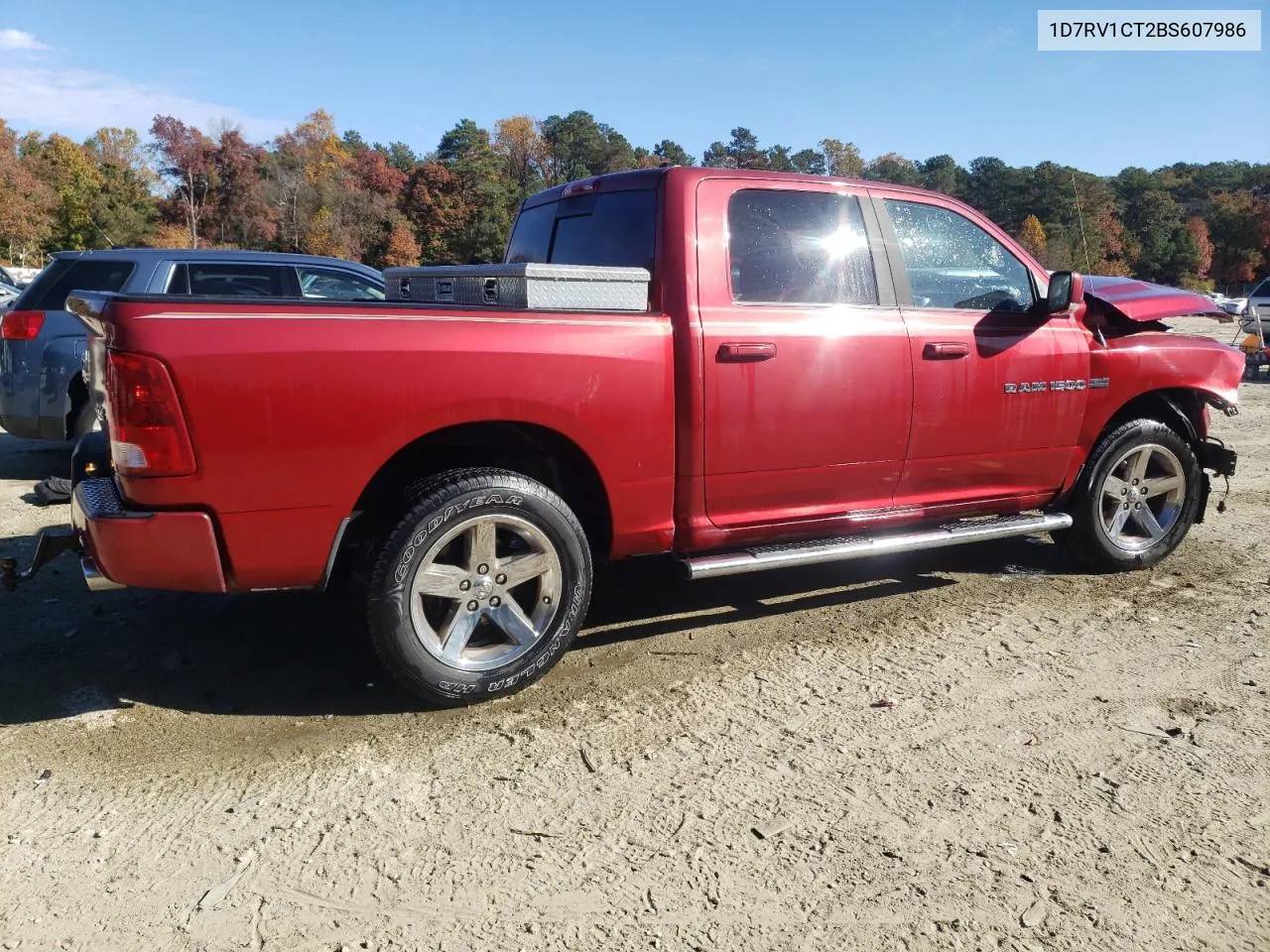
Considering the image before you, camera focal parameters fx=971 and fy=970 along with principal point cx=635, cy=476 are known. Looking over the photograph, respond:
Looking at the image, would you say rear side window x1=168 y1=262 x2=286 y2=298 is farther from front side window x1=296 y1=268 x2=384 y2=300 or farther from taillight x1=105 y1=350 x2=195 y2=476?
taillight x1=105 y1=350 x2=195 y2=476

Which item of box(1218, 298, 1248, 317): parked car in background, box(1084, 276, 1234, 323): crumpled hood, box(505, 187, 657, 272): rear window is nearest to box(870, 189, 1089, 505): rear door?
box(1084, 276, 1234, 323): crumpled hood

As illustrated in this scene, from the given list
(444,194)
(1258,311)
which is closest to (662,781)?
(1258,311)

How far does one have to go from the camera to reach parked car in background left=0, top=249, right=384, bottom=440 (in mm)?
7125

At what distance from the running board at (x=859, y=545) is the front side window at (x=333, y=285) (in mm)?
4666

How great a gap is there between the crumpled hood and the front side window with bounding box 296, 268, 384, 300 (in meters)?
5.25

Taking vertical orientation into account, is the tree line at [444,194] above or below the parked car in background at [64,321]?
above

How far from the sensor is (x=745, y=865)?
8.66 ft

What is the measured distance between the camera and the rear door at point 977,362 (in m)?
4.47

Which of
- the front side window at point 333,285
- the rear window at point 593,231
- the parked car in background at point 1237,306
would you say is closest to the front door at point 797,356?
the rear window at point 593,231

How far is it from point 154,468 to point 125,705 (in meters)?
1.09

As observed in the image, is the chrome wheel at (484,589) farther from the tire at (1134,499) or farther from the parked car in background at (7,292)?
the parked car in background at (7,292)

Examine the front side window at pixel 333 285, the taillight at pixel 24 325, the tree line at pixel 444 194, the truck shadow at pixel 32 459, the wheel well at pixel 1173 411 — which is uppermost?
the tree line at pixel 444 194

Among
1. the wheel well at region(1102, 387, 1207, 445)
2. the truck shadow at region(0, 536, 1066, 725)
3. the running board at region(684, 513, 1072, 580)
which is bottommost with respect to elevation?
the truck shadow at region(0, 536, 1066, 725)

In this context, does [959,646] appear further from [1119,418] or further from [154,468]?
[154,468]
